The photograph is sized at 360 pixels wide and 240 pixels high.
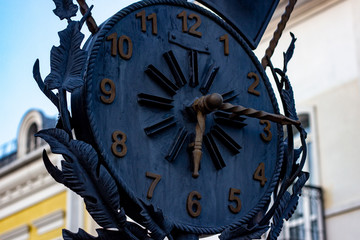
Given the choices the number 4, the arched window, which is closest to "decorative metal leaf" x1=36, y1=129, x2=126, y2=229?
the number 4

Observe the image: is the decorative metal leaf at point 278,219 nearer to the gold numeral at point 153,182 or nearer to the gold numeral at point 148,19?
the gold numeral at point 153,182

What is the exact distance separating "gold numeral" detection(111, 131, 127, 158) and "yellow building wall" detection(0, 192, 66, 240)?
1000cm

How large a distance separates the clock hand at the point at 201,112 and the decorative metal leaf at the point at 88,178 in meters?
0.46

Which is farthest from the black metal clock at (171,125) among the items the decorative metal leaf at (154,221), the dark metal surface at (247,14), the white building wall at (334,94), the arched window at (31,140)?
the arched window at (31,140)

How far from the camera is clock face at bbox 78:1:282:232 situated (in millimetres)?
3496

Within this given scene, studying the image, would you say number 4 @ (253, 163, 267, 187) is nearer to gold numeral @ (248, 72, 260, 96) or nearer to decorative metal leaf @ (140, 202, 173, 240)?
gold numeral @ (248, 72, 260, 96)

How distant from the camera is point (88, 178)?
330 centimetres

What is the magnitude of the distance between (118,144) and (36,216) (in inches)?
432

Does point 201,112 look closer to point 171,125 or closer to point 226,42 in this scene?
point 171,125

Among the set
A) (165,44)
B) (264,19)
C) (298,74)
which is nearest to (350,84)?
(298,74)

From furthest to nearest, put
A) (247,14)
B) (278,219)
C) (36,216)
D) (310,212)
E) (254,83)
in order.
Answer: (36,216)
(310,212)
(247,14)
(254,83)
(278,219)

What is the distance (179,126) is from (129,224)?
53 cm

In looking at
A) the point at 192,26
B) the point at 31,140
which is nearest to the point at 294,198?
the point at 192,26

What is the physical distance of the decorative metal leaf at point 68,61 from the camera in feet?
11.0
